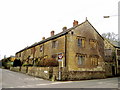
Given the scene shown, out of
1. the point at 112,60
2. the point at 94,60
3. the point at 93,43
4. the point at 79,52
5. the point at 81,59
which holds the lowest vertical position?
the point at 112,60

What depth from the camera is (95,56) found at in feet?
82.3

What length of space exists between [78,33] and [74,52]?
3.56 m

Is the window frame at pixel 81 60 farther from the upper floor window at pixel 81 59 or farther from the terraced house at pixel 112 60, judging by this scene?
the terraced house at pixel 112 60

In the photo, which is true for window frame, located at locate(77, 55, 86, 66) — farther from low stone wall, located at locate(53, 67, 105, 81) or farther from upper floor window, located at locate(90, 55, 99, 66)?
upper floor window, located at locate(90, 55, 99, 66)

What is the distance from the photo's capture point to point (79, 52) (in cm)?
2327

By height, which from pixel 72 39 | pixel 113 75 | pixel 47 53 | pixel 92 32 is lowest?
pixel 113 75

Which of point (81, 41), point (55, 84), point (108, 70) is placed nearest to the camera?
point (55, 84)

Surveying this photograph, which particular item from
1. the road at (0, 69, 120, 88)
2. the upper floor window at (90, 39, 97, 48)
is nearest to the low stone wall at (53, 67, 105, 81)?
the road at (0, 69, 120, 88)

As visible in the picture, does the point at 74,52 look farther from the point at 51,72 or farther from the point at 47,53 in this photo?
the point at 47,53

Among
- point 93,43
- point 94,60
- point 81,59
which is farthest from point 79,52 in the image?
point 93,43

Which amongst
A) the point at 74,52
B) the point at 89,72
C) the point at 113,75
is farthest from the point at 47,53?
the point at 113,75

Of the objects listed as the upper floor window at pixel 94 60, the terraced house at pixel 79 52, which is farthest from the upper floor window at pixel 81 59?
the upper floor window at pixel 94 60

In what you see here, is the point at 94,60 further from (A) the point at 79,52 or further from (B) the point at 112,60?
(B) the point at 112,60

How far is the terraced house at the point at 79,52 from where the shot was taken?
2181 cm
